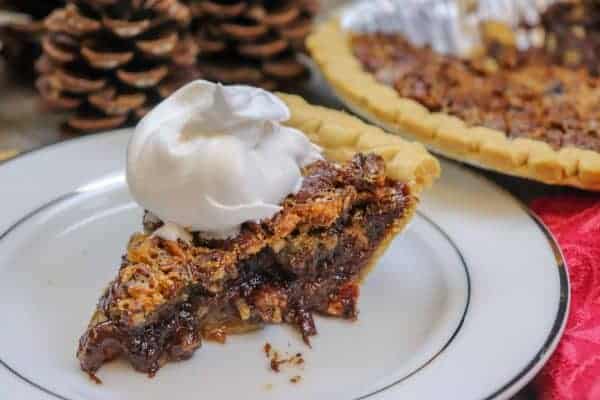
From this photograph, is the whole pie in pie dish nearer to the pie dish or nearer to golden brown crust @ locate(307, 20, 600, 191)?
golden brown crust @ locate(307, 20, 600, 191)

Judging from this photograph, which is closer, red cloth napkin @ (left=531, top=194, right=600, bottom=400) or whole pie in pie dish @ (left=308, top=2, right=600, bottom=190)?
red cloth napkin @ (left=531, top=194, right=600, bottom=400)

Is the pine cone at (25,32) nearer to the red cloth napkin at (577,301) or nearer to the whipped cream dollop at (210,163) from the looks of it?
the whipped cream dollop at (210,163)

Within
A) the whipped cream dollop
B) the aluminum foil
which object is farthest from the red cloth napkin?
the aluminum foil

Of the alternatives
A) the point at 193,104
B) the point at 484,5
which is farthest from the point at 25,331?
the point at 484,5

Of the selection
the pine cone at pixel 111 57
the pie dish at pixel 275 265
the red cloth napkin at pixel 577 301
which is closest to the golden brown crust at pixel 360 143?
the pie dish at pixel 275 265

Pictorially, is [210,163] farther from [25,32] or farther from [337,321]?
[25,32]

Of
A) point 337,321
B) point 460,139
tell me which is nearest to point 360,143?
point 460,139

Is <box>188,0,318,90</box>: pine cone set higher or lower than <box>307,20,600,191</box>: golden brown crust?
lower

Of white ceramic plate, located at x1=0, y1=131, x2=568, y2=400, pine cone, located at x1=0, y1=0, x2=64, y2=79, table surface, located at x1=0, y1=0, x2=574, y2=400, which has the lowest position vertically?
table surface, located at x1=0, y1=0, x2=574, y2=400
